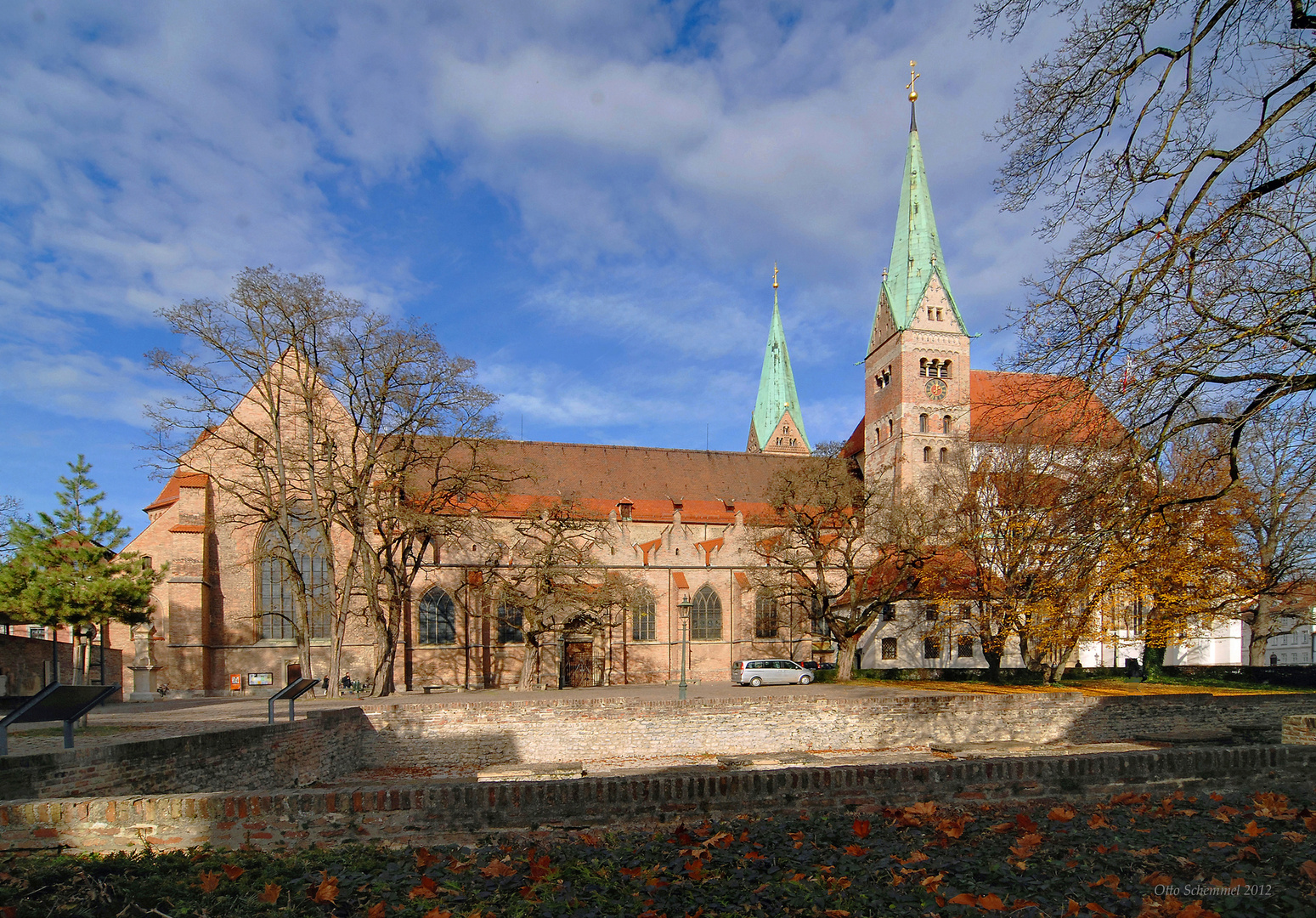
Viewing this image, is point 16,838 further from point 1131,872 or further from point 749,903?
point 1131,872

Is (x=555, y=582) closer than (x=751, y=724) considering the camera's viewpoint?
No

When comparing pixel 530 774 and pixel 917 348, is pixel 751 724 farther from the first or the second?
pixel 917 348

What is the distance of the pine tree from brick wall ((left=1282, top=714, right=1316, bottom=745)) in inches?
818

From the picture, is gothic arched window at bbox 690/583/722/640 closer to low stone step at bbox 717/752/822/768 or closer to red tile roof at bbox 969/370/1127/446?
low stone step at bbox 717/752/822/768

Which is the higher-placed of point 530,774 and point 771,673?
point 530,774

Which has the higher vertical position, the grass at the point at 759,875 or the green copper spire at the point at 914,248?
the green copper spire at the point at 914,248

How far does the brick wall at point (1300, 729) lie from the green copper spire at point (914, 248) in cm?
3706

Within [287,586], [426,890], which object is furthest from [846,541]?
[426,890]

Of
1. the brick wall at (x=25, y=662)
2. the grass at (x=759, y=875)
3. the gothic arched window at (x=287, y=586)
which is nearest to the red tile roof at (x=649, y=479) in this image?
the gothic arched window at (x=287, y=586)

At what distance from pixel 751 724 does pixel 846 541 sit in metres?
17.4

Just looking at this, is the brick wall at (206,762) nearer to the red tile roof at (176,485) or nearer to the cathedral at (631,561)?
the cathedral at (631,561)

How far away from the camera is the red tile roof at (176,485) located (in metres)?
32.5

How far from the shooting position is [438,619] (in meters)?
36.1

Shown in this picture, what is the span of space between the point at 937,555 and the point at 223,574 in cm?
2889
